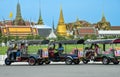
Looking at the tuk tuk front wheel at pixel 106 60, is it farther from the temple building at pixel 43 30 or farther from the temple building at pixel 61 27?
the temple building at pixel 61 27

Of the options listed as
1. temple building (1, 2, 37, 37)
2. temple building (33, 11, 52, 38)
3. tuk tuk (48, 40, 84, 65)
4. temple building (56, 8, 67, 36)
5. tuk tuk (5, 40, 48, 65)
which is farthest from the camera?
temple building (33, 11, 52, 38)

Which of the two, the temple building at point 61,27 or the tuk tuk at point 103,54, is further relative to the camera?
the temple building at point 61,27

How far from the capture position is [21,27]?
451ft

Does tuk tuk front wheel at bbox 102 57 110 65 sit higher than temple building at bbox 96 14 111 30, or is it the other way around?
temple building at bbox 96 14 111 30

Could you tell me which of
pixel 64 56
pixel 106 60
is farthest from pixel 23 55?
pixel 106 60

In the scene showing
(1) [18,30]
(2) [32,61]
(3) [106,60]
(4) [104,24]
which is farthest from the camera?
(4) [104,24]

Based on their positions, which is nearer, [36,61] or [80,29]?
[36,61]

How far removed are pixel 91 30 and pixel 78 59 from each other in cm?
13909

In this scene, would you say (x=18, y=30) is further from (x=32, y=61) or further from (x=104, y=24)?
(x=32, y=61)
